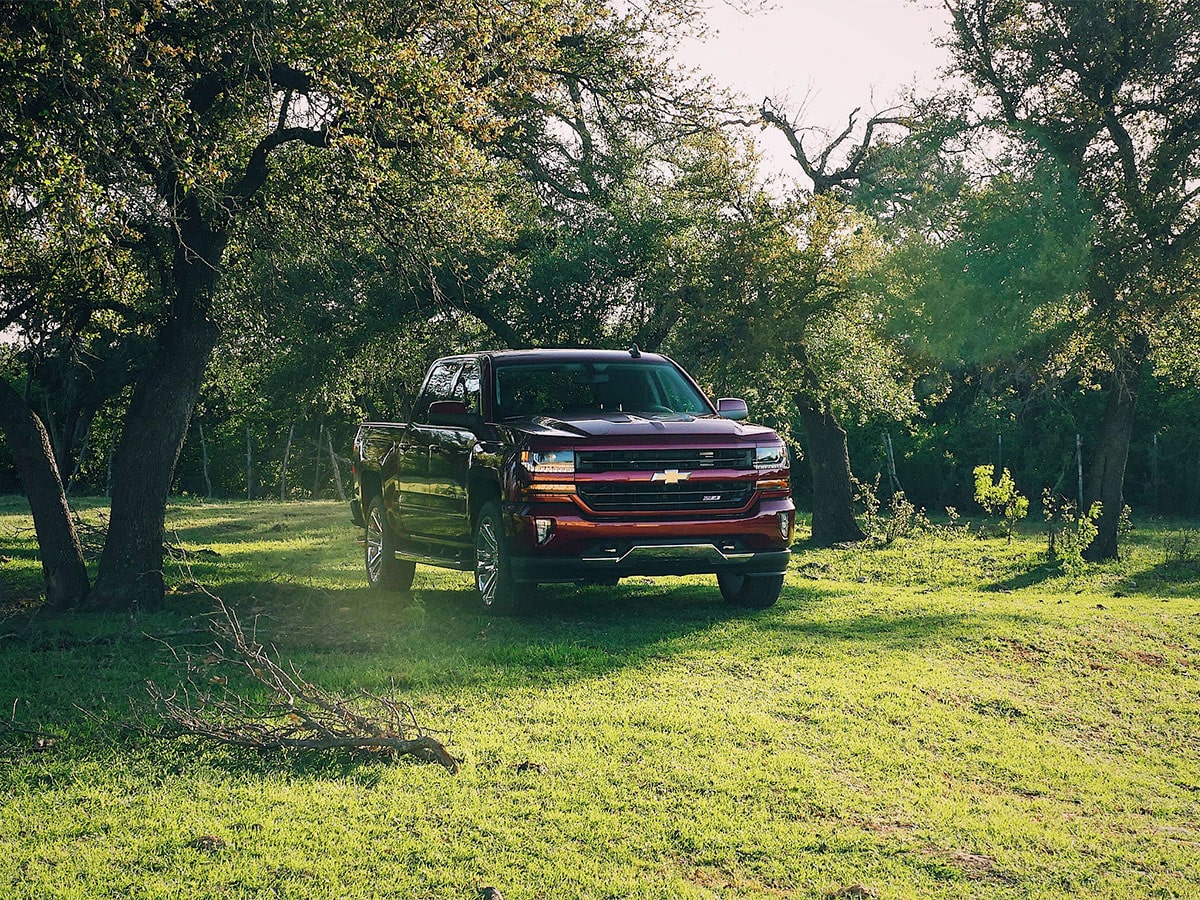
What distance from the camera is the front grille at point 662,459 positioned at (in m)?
10.1

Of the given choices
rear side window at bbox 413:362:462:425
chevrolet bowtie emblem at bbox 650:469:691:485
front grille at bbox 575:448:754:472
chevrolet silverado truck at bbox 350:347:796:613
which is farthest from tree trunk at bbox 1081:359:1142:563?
chevrolet bowtie emblem at bbox 650:469:691:485

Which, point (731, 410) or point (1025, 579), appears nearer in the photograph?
point (731, 410)

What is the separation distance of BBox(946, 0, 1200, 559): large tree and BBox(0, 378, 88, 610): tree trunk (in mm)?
14510

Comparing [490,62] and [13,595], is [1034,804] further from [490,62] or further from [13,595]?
[13,595]

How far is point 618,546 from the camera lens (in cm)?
1011

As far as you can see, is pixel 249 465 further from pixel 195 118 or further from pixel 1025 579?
pixel 195 118

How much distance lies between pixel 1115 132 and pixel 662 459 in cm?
1326

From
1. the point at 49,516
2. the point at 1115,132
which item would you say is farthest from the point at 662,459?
the point at 1115,132

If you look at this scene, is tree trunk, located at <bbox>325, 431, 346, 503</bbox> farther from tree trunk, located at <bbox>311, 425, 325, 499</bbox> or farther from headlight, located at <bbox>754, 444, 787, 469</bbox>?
headlight, located at <bbox>754, 444, 787, 469</bbox>

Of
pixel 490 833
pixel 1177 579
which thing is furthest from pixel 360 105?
pixel 1177 579

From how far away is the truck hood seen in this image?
1016 cm

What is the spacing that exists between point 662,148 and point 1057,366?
7577mm

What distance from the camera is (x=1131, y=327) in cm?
1972

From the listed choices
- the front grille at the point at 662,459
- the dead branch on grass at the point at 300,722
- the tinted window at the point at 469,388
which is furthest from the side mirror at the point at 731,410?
the dead branch on grass at the point at 300,722
